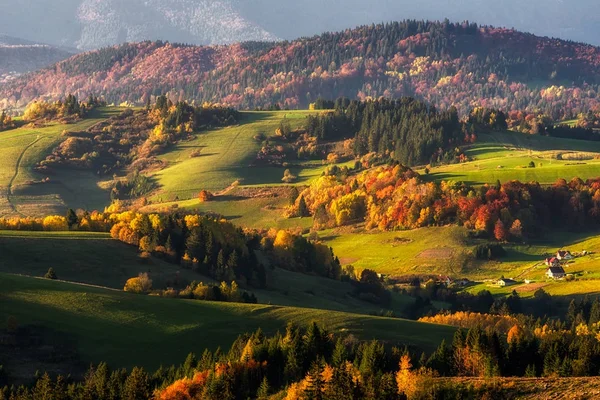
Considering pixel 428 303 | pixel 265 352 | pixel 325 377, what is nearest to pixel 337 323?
pixel 265 352

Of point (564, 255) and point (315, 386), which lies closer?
point (315, 386)

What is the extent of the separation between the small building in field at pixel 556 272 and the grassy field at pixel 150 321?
2548 inches

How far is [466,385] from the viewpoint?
228ft

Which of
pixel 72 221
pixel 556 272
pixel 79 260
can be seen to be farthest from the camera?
pixel 556 272

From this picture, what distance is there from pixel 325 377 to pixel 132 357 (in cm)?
2197

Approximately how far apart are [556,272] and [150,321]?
279 feet

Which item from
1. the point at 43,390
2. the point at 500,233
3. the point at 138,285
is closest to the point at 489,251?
the point at 500,233

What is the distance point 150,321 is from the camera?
98.4m

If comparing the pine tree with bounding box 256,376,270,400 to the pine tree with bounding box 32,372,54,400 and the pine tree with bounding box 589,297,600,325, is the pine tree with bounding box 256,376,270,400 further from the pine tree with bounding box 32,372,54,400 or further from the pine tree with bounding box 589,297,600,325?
the pine tree with bounding box 589,297,600,325

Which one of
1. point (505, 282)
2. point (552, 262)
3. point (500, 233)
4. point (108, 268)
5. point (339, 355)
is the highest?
point (108, 268)

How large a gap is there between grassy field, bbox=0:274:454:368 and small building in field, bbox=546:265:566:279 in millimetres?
64715

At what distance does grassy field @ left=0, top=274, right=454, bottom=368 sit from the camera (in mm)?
91938

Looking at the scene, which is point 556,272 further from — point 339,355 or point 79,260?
point 339,355

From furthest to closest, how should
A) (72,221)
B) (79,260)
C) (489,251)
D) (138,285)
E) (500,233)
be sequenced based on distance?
(500,233)
(489,251)
(72,221)
(79,260)
(138,285)
